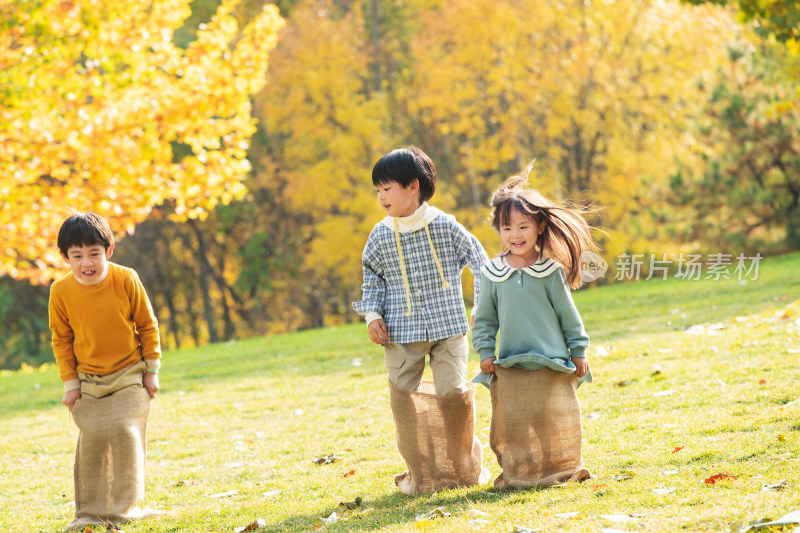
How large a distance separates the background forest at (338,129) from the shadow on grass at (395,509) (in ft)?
25.3

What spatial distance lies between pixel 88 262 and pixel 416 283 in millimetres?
1675

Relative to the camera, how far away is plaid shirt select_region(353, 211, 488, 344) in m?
4.63

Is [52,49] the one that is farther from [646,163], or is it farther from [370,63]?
[370,63]

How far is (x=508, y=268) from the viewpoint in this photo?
14.5ft

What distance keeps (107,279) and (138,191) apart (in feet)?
25.2

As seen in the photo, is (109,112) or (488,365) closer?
(488,365)

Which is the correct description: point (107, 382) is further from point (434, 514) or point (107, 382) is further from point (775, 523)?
point (775, 523)

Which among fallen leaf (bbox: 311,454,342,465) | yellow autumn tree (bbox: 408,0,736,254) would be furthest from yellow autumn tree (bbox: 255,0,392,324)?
fallen leaf (bbox: 311,454,342,465)

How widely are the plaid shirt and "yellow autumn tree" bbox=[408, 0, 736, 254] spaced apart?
55.9 feet

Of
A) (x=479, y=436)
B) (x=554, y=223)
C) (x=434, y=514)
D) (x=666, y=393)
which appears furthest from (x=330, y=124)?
(x=434, y=514)

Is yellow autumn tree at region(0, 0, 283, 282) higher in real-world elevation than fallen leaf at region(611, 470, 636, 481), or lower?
higher

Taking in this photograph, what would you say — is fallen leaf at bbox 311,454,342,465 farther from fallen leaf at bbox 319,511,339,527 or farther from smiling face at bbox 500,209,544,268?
smiling face at bbox 500,209,544,268

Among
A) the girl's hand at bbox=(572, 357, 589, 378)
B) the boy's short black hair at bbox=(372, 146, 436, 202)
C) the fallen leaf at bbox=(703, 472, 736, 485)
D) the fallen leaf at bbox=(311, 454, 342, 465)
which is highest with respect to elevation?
the boy's short black hair at bbox=(372, 146, 436, 202)

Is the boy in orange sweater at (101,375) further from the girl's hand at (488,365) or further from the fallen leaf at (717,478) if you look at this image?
the fallen leaf at (717,478)
